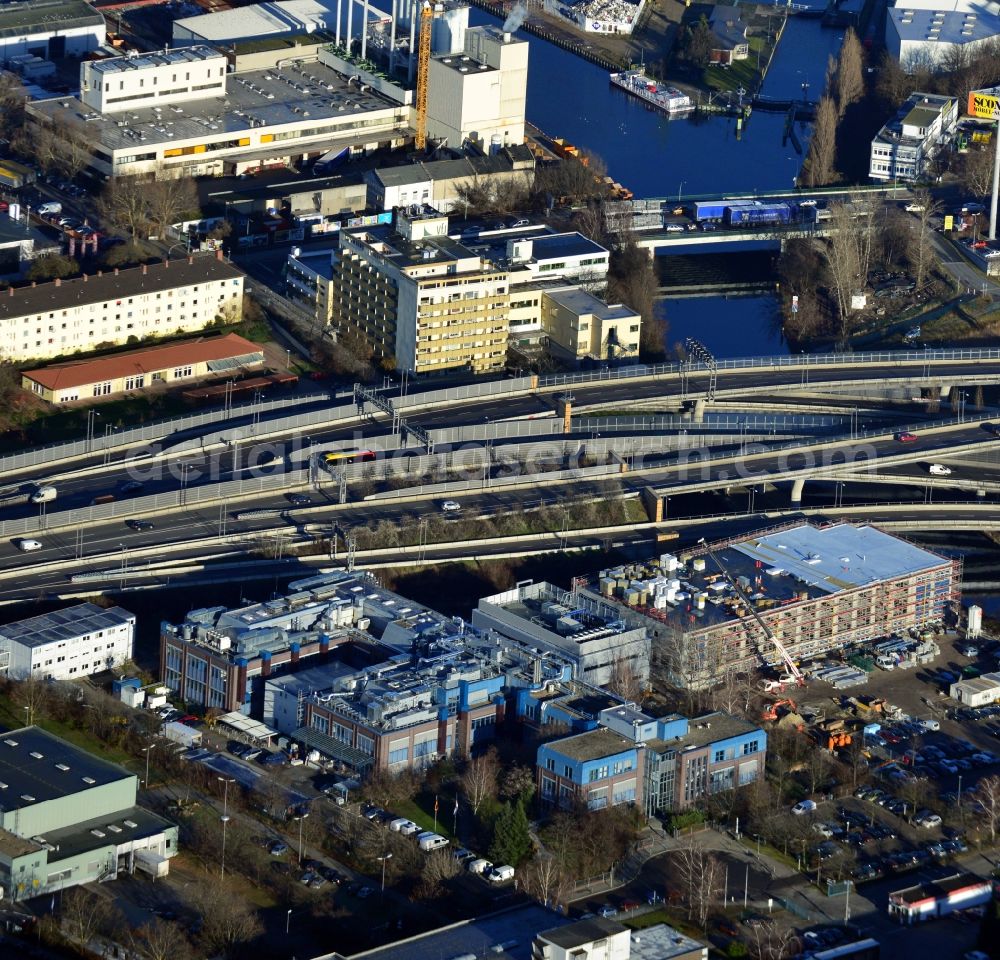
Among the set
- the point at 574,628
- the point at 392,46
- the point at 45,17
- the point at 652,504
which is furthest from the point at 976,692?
the point at 45,17

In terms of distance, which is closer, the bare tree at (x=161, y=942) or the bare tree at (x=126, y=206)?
the bare tree at (x=161, y=942)

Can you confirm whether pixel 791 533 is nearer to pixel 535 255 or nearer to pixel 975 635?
pixel 975 635

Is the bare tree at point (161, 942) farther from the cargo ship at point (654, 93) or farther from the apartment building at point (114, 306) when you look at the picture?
the cargo ship at point (654, 93)

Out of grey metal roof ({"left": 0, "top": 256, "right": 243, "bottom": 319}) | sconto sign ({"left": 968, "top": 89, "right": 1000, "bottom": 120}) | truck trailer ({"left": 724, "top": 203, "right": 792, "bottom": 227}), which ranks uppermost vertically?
sconto sign ({"left": 968, "top": 89, "right": 1000, "bottom": 120})

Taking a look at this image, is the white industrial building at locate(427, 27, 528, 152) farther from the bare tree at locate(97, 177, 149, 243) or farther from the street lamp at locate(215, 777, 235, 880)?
the street lamp at locate(215, 777, 235, 880)

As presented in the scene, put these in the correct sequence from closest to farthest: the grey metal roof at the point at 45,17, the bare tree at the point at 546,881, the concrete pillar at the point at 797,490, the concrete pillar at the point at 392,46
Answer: the bare tree at the point at 546,881 → the concrete pillar at the point at 797,490 → the concrete pillar at the point at 392,46 → the grey metal roof at the point at 45,17

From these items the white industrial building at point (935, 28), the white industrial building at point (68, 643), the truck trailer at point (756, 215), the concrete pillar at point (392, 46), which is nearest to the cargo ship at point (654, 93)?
the white industrial building at point (935, 28)

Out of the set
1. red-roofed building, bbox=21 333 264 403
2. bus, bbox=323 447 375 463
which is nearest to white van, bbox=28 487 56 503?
red-roofed building, bbox=21 333 264 403
